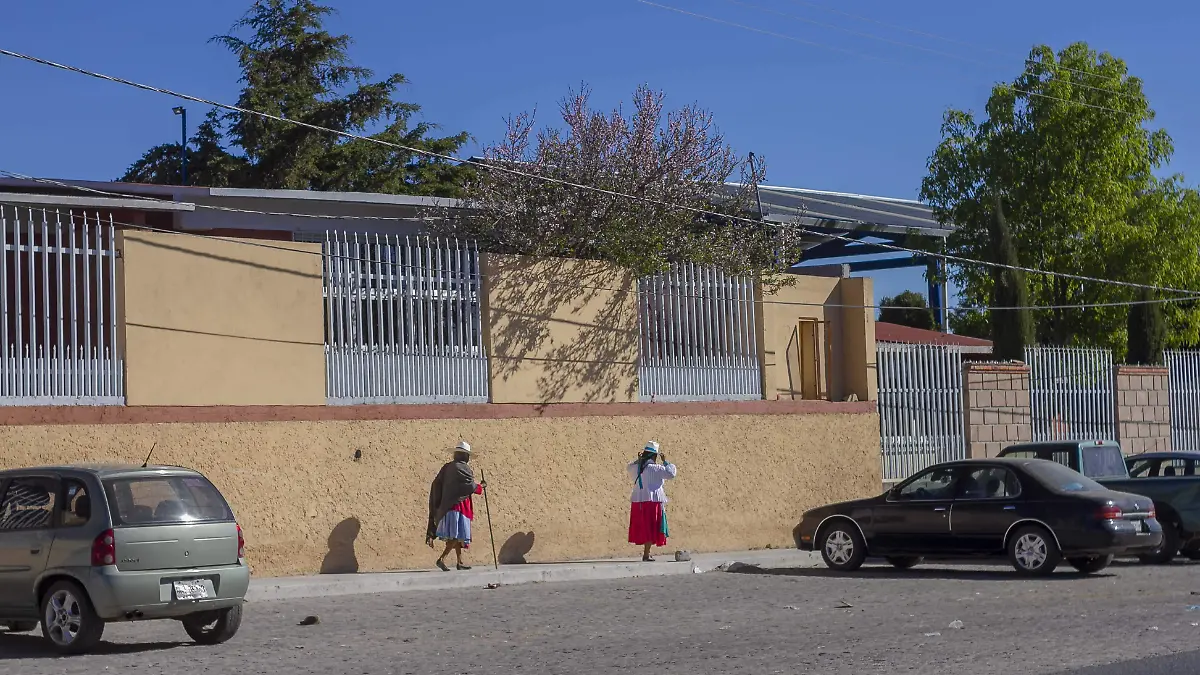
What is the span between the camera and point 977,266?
3578 cm

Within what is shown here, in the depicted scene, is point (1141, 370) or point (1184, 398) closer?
point (1141, 370)

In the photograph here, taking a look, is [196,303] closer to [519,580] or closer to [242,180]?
[519,580]

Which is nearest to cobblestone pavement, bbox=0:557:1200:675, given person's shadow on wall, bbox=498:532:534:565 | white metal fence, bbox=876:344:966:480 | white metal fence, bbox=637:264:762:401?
person's shadow on wall, bbox=498:532:534:565

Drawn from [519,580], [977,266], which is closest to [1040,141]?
[977,266]

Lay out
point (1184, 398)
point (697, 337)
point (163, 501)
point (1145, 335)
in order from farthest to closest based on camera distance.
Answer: point (1145, 335)
point (1184, 398)
point (697, 337)
point (163, 501)

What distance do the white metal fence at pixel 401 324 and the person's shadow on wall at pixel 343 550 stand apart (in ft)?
5.07

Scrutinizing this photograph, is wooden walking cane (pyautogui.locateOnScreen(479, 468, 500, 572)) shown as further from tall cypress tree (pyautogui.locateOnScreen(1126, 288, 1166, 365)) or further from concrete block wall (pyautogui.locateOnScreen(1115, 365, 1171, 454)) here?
tall cypress tree (pyautogui.locateOnScreen(1126, 288, 1166, 365))

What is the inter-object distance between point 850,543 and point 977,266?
18775 mm

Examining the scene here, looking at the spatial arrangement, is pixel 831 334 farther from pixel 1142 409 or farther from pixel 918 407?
pixel 1142 409

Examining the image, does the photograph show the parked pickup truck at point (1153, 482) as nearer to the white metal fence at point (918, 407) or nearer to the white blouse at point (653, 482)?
the white metal fence at point (918, 407)

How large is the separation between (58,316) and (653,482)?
7.85m

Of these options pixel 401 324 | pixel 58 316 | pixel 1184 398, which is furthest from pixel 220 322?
pixel 1184 398

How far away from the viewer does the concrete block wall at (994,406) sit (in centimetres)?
2566

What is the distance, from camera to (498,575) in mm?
17797
